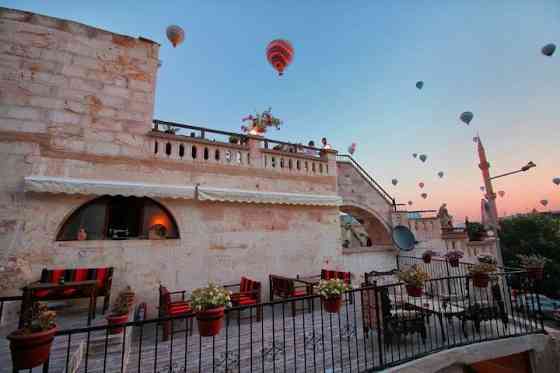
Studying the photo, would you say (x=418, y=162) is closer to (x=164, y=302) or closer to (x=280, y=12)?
(x=280, y=12)

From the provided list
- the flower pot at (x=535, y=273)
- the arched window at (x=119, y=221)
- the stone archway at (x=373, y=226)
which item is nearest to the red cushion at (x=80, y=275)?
the arched window at (x=119, y=221)

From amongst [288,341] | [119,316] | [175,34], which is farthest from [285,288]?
[175,34]

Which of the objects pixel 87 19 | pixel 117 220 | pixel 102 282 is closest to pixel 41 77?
pixel 87 19

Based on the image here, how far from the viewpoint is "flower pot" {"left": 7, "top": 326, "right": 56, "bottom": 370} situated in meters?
1.95

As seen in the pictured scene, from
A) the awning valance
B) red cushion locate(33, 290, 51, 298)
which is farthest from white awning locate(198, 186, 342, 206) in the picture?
red cushion locate(33, 290, 51, 298)

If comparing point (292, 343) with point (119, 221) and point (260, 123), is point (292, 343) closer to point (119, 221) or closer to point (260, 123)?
point (119, 221)

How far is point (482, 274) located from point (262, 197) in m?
6.04

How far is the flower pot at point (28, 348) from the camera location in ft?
6.40

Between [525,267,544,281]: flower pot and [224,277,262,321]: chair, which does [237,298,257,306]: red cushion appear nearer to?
[224,277,262,321]: chair

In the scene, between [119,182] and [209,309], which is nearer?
[209,309]

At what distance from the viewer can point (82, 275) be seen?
5039mm

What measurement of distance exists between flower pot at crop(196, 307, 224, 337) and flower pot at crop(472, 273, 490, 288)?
600 cm

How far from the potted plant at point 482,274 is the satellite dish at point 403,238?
5.76m

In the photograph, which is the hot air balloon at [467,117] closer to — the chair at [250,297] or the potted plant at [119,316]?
the chair at [250,297]
